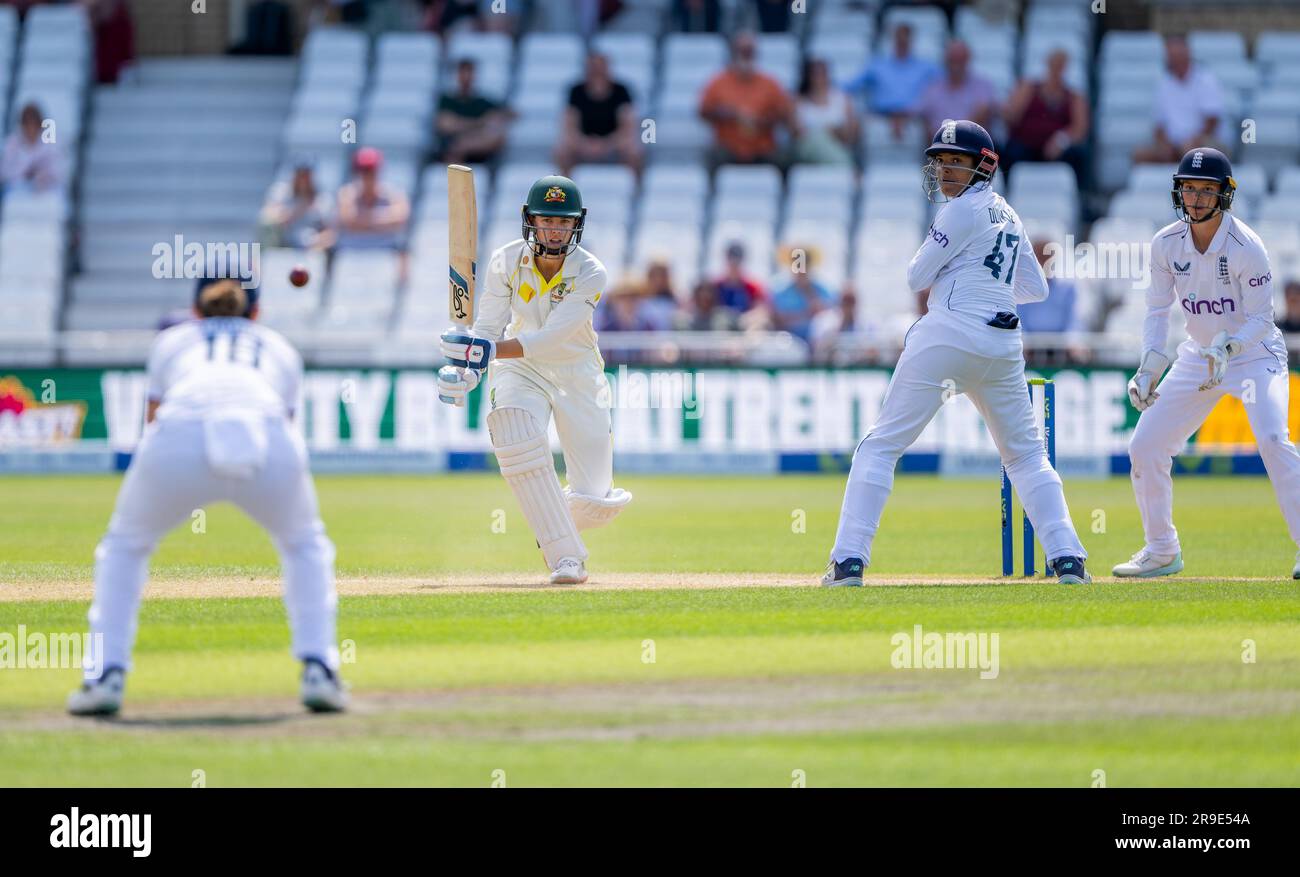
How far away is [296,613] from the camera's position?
7324 mm

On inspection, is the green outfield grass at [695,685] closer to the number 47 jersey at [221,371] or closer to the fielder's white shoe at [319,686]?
the fielder's white shoe at [319,686]

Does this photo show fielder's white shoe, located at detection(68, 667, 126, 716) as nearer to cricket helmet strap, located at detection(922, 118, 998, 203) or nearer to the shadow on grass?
the shadow on grass

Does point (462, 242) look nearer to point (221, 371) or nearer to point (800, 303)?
point (221, 371)

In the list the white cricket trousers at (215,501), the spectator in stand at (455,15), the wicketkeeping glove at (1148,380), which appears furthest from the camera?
the spectator in stand at (455,15)

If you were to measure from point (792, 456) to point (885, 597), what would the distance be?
459 inches

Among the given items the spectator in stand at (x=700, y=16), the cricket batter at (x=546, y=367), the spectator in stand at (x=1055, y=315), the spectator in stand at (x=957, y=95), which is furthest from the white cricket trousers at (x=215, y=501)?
the spectator in stand at (x=700, y=16)

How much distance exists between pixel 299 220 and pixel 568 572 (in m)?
13.7

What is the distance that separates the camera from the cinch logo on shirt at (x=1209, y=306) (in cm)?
1139

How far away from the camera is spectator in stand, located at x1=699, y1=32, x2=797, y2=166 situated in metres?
24.7

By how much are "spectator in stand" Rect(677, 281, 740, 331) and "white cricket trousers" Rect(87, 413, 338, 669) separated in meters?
14.9

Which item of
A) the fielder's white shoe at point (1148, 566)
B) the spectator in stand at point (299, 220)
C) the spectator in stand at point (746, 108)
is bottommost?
the fielder's white shoe at point (1148, 566)

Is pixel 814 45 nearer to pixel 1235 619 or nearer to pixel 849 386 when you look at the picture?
pixel 849 386

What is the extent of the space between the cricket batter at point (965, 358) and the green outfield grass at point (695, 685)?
1.19ft

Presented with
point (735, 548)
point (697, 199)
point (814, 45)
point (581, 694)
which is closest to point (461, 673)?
point (581, 694)
